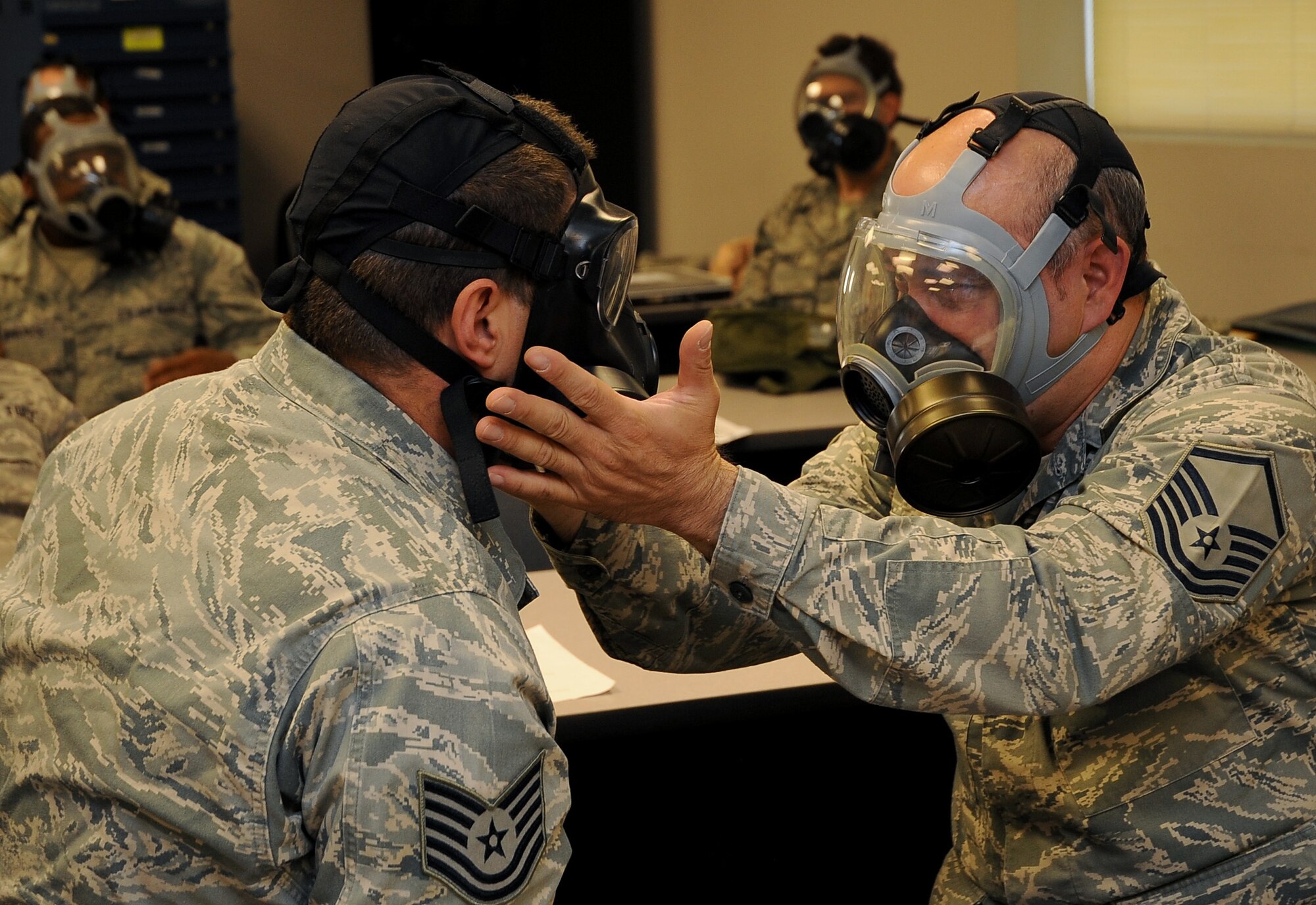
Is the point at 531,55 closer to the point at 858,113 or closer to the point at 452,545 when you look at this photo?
the point at 858,113

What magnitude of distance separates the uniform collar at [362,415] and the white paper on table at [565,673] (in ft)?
1.82

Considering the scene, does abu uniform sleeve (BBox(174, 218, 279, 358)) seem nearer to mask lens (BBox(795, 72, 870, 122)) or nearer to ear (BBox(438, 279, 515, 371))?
mask lens (BBox(795, 72, 870, 122))

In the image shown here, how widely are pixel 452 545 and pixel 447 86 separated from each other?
1.28 feet

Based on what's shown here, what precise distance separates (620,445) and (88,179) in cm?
303

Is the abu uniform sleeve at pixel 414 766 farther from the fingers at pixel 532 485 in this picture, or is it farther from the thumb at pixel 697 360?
the thumb at pixel 697 360

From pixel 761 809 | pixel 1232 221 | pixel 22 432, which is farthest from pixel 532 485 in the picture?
pixel 1232 221

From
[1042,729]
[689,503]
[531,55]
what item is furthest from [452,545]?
[531,55]

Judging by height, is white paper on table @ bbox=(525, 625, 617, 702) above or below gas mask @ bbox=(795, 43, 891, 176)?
below

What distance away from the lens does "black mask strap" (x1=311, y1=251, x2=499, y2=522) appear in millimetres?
1121

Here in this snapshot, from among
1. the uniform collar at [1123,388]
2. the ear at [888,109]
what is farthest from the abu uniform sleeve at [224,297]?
the uniform collar at [1123,388]

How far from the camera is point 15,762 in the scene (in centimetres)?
113

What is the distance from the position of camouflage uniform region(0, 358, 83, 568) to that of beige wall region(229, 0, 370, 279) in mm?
3432

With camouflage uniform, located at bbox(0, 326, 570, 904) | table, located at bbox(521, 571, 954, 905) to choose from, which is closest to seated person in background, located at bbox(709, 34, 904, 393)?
table, located at bbox(521, 571, 954, 905)

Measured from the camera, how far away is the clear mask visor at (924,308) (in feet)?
4.49
